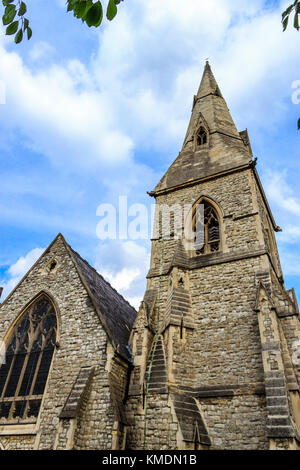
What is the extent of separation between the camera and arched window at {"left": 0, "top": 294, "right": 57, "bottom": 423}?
985cm

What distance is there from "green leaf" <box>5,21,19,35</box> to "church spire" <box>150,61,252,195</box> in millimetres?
12277

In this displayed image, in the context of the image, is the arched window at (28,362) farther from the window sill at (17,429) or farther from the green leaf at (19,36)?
the green leaf at (19,36)

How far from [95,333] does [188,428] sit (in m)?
3.49

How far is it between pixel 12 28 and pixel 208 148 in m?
14.4

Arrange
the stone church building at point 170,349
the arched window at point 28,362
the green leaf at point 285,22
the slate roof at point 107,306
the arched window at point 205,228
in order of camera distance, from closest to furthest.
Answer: the green leaf at point 285,22, the stone church building at point 170,349, the arched window at point 28,362, the slate roof at point 107,306, the arched window at point 205,228

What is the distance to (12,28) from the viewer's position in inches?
107

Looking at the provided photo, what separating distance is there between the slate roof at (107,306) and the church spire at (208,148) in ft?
15.3

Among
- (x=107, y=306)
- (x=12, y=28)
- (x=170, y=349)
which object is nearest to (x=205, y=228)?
(x=107, y=306)

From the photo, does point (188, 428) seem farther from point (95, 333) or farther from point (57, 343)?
point (57, 343)

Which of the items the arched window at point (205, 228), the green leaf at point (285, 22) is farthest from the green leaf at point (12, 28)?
the arched window at point (205, 228)

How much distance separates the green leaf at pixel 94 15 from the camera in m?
2.66

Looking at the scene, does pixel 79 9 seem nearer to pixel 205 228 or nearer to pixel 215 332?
pixel 215 332

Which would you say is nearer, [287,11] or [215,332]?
[287,11]

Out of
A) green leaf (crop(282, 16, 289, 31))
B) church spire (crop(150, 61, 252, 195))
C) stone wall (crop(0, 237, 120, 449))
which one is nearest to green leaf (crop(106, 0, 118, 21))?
green leaf (crop(282, 16, 289, 31))
